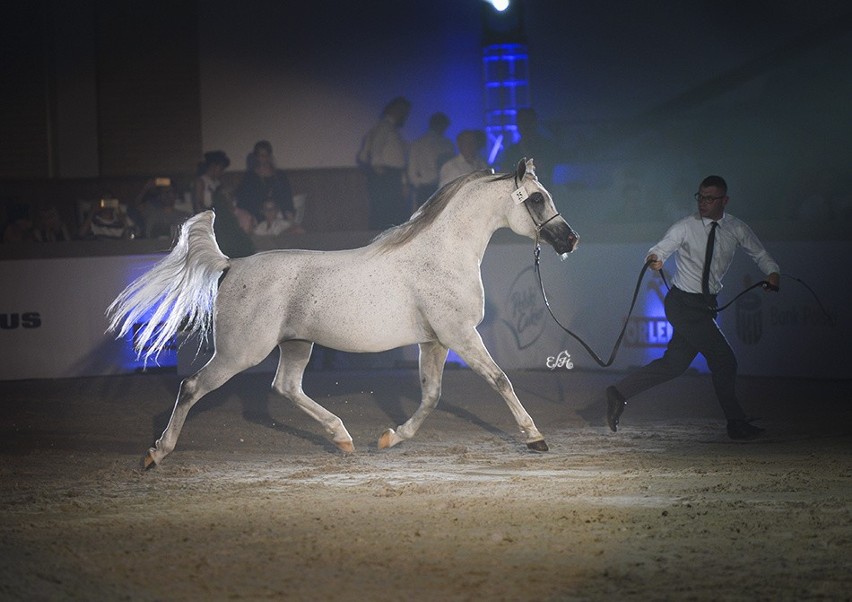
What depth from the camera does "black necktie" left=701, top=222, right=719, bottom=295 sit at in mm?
8758

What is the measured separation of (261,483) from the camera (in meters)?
7.42

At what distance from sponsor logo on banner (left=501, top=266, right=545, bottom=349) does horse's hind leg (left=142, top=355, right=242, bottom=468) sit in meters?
6.30

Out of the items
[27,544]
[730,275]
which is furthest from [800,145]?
[27,544]

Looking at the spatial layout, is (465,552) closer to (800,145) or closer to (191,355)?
(191,355)

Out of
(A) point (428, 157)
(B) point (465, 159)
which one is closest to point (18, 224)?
(A) point (428, 157)

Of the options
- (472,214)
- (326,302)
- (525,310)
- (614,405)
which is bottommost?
(614,405)

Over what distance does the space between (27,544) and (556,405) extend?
627cm

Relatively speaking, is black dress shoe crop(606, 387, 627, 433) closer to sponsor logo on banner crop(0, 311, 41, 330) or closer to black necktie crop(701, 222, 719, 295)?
black necktie crop(701, 222, 719, 295)

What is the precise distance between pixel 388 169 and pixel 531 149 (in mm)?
2243

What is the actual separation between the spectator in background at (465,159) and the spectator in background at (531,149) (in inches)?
14.3

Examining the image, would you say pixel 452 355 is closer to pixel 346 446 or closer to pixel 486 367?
pixel 346 446

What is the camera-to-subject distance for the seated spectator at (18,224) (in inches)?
617

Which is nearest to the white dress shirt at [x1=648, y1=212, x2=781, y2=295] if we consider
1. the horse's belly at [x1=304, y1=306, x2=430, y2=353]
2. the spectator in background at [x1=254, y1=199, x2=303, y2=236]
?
the horse's belly at [x1=304, y1=306, x2=430, y2=353]

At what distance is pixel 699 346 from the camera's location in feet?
29.1
